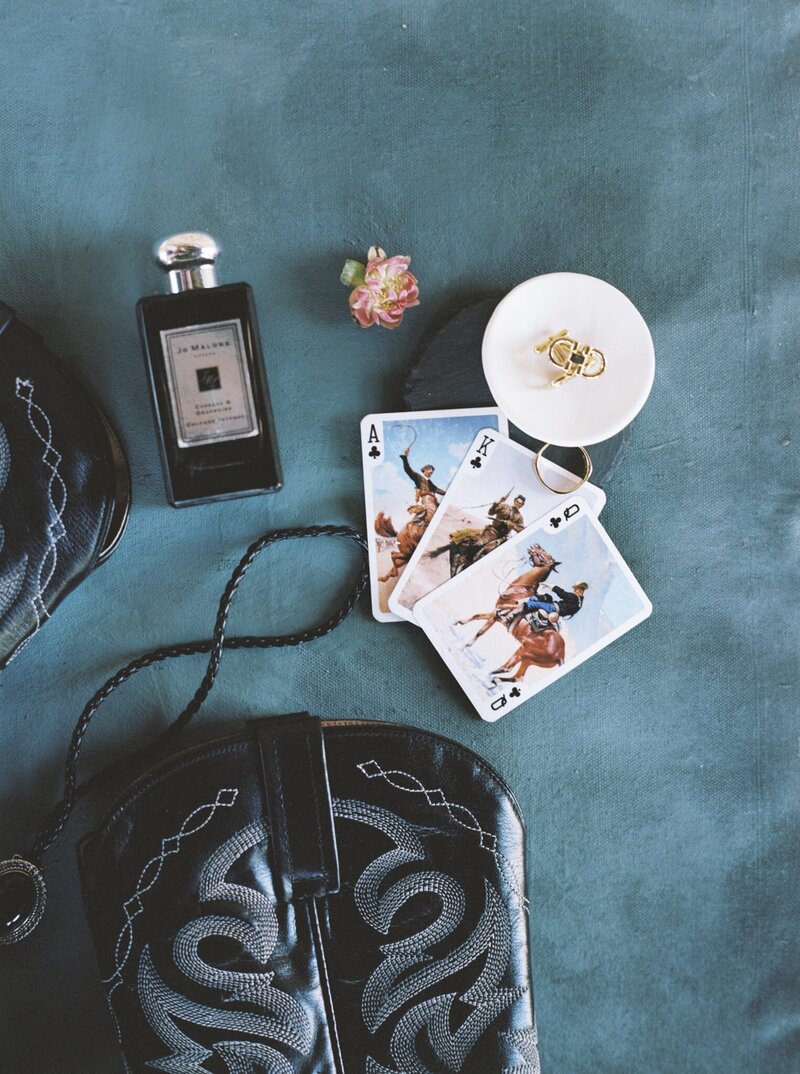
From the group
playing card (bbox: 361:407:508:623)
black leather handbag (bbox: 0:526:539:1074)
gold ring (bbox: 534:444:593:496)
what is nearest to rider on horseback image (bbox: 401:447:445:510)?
playing card (bbox: 361:407:508:623)

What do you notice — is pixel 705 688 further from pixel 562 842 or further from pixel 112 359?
pixel 112 359

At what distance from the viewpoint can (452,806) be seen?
893 mm

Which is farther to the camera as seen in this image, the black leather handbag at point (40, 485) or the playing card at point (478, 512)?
the playing card at point (478, 512)

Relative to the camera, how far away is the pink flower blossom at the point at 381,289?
92 cm

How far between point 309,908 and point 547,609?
0.41 meters

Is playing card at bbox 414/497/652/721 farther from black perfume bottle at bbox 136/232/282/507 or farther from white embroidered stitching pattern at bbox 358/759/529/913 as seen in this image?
black perfume bottle at bbox 136/232/282/507

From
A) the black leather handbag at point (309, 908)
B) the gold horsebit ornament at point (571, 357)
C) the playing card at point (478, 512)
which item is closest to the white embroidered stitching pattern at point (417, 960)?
the black leather handbag at point (309, 908)

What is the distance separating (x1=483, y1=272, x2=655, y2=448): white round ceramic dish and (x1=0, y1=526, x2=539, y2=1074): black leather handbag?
365mm

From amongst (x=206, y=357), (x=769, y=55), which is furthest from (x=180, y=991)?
(x=769, y=55)

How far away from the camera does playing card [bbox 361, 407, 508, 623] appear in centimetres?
95

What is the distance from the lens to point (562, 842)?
3.28 feet

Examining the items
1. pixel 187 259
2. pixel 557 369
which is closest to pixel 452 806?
pixel 557 369

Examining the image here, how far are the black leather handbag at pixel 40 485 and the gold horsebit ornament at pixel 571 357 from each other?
1.61 feet

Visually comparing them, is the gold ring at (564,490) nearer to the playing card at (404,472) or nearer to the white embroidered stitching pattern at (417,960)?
the playing card at (404,472)
